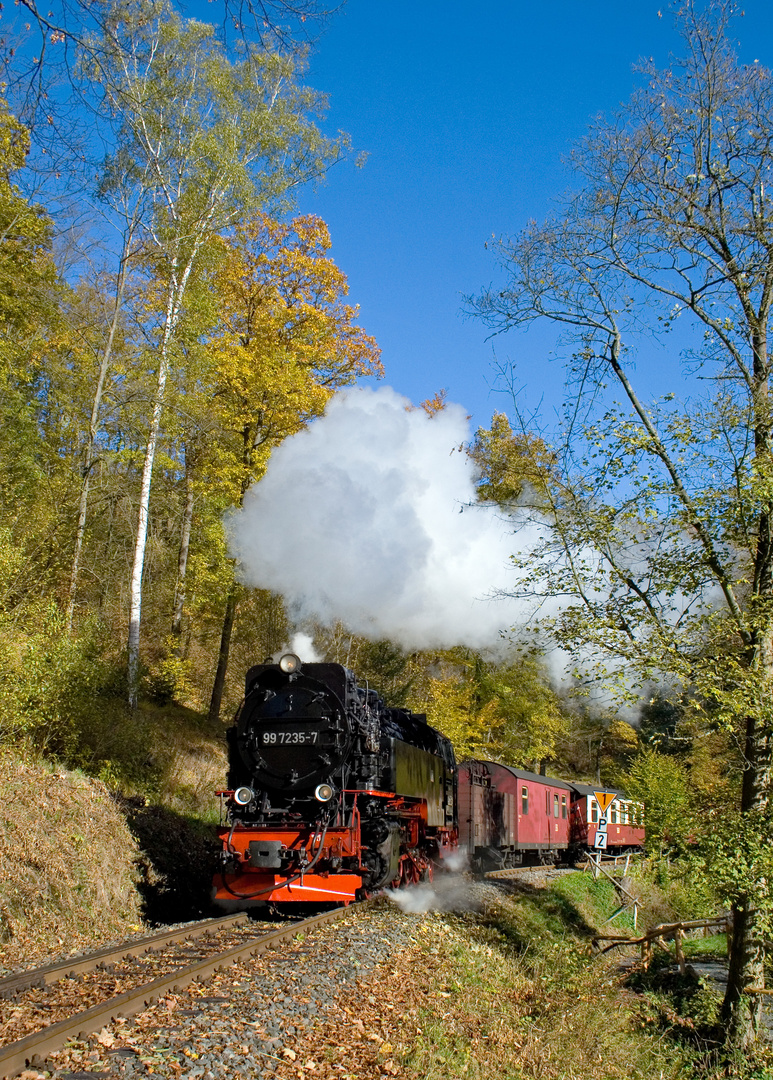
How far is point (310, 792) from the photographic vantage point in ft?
34.5

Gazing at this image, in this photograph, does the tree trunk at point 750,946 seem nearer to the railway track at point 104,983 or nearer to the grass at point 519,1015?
the grass at point 519,1015

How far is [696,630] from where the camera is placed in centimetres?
1014

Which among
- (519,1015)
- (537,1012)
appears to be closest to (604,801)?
(537,1012)

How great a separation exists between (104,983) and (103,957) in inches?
27.9

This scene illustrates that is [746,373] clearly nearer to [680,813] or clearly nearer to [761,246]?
[761,246]

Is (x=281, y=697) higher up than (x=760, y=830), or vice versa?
(x=281, y=697)

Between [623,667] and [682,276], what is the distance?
5.35 metres

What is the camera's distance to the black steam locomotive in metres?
9.88

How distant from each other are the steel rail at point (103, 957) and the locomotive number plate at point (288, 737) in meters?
2.23

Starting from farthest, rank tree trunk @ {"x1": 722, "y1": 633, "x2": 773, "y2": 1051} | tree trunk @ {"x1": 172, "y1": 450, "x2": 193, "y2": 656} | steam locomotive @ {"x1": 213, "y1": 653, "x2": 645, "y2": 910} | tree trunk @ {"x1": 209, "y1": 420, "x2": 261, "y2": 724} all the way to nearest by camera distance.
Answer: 1. tree trunk @ {"x1": 209, "y1": 420, "x2": 261, "y2": 724}
2. tree trunk @ {"x1": 172, "y1": 450, "x2": 193, "y2": 656}
3. steam locomotive @ {"x1": 213, "y1": 653, "x2": 645, "y2": 910}
4. tree trunk @ {"x1": 722, "y1": 633, "x2": 773, "y2": 1051}

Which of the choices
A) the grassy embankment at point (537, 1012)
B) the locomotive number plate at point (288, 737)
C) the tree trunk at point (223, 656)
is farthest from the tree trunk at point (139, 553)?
the grassy embankment at point (537, 1012)

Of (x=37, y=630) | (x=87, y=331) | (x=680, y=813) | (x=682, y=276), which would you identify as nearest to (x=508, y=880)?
(x=680, y=813)

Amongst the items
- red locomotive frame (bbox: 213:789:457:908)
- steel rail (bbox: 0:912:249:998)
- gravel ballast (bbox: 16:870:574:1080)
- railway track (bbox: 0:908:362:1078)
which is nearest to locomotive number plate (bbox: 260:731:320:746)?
red locomotive frame (bbox: 213:789:457:908)

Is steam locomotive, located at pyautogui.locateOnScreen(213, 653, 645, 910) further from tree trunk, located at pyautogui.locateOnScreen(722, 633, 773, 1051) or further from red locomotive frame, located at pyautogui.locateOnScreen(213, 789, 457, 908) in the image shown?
tree trunk, located at pyautogui.locateOnScreen(722, 633, 773, 1051)
